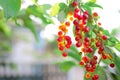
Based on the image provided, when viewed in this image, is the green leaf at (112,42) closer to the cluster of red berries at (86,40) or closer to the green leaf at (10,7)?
the cluster of red berries at (86,40)

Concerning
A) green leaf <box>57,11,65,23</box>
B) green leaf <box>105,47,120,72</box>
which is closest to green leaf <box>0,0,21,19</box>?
green leaf <box>57,11,65,23</box>

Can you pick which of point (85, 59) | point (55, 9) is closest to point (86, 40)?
point (85, 59)

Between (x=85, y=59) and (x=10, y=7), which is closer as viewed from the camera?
(x=10, y=7)

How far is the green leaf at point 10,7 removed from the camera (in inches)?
34.9

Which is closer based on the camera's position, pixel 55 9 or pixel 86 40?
pixel 86 40

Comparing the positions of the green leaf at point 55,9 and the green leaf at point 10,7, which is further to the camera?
the green leaf at point 55,9

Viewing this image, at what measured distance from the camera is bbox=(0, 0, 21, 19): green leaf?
0.89 metres

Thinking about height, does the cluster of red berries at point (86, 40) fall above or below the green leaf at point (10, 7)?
below

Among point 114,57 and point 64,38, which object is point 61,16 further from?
point 114,57

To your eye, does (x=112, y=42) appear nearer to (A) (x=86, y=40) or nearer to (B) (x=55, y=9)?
(A) (x=86, y=40)

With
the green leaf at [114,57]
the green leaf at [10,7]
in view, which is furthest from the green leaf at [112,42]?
the green leaf at [10,7]

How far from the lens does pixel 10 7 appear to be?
0.89 meters

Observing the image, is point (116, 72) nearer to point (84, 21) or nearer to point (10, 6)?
point (84, 21)

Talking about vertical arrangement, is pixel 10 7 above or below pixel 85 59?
above
